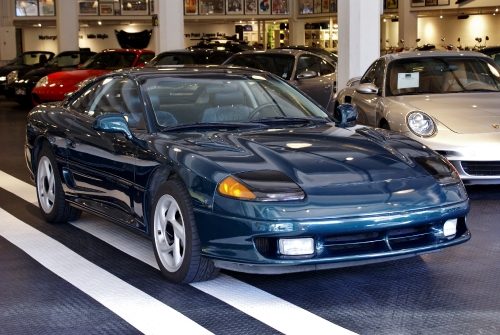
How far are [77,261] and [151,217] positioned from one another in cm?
79

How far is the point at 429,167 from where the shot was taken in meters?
4.96

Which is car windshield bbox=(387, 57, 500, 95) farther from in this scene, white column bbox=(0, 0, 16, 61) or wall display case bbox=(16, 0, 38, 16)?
white column bbox=(0, 0, 16, 61)

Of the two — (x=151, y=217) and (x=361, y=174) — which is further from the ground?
(x=361, y=174)

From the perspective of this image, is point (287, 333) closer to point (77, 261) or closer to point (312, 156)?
point (312, 156)

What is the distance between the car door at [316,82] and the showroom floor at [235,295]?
857 centimetres

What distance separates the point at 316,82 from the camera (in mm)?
15000

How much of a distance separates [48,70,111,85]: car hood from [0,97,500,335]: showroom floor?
11.5 m

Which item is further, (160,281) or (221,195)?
(160,281)

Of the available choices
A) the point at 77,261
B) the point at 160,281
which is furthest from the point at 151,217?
the point at 77,261

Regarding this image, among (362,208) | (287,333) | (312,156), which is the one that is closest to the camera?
(287,333)

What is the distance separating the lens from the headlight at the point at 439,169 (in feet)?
16.0

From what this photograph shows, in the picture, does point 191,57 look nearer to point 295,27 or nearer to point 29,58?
point 29,58

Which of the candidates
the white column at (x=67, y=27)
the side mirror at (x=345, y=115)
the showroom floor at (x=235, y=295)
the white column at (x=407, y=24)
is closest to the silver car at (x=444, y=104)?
the showroom floor at (x=235, y=295)

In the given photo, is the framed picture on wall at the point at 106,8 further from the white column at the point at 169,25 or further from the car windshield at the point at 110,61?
the car windshield at the point at 110,61
